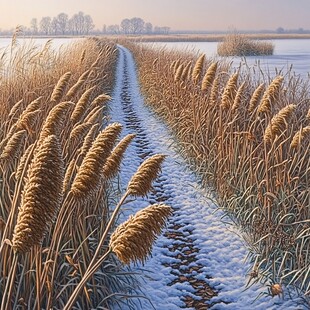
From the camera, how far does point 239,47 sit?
30.7 meters

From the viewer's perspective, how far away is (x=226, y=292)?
402cm

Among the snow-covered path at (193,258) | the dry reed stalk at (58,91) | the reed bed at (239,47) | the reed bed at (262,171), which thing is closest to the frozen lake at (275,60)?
the reed bed at (239,47)

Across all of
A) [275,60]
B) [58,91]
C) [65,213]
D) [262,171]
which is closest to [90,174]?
[65,213]

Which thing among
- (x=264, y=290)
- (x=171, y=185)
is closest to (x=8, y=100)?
(x=171, y=185)

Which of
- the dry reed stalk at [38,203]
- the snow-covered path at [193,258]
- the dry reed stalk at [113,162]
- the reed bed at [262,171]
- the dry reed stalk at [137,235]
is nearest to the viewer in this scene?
the dry reed stalk at [38,203]

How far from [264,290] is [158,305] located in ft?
3.09

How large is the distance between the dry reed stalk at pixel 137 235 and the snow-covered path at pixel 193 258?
2071 millimetres

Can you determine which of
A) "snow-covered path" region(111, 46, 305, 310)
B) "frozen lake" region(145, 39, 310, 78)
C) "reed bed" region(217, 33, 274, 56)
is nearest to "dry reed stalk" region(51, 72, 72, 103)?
"snow-covered path" region(111, 46, 305, 310)

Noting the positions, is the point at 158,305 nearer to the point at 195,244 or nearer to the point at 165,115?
the point at 195,244

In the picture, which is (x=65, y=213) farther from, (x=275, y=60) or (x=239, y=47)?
Answer: (x=239, y=47)

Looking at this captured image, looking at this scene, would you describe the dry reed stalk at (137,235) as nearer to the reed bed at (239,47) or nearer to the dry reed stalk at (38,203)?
the dry reed stalk at (38,203)

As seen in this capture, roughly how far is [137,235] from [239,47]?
30.4 m

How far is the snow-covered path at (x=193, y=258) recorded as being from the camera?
12.7 feet

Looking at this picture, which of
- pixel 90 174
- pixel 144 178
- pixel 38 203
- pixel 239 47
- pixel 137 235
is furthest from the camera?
pixel 239 47
